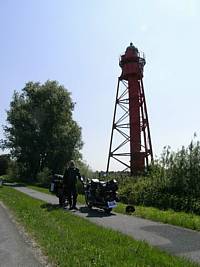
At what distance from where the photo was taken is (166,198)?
22453 mm

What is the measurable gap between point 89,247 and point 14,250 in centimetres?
166

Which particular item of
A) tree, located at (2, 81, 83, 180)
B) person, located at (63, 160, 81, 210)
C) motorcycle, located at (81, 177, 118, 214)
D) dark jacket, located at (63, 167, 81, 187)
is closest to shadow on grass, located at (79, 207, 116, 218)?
motorcycle, located at (81, 177, 118, 214)

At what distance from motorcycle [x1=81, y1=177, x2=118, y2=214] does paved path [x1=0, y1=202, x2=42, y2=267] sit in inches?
193

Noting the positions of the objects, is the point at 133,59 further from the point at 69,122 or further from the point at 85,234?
the point at 85,234

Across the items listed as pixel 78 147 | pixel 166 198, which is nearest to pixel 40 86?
pixel 78 147

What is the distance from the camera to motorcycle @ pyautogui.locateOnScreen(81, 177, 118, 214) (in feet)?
62.0

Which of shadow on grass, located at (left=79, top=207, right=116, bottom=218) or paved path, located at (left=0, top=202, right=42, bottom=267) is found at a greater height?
shadow on grass, located at (left=79, top=207, right=116, bottom=218)

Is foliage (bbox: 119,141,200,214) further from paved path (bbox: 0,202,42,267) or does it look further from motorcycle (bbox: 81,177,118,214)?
paved path (bbox: 0,202,42,267)

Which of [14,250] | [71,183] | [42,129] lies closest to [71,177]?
[71,183]

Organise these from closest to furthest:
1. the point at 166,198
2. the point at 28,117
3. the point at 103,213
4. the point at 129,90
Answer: the point at 103,213
the point at 166,198
the point at 129,90
the point at 28,117

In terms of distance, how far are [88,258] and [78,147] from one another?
56822 millimetres

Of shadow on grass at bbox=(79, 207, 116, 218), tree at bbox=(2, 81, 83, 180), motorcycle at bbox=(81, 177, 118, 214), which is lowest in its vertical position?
shadow on grass at bbox=(79, 207, 116, 218)

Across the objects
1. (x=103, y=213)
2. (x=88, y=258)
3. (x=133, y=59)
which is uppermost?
(x=133, y=59)

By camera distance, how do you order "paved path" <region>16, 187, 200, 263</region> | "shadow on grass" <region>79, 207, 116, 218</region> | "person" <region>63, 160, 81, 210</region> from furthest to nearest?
"person" <region>63, 160, 81, 210</region>, "shadow on grass" <region>79, 207, 116, 218</region>, "paved path" <region>16, 187, 200, 263</region>
